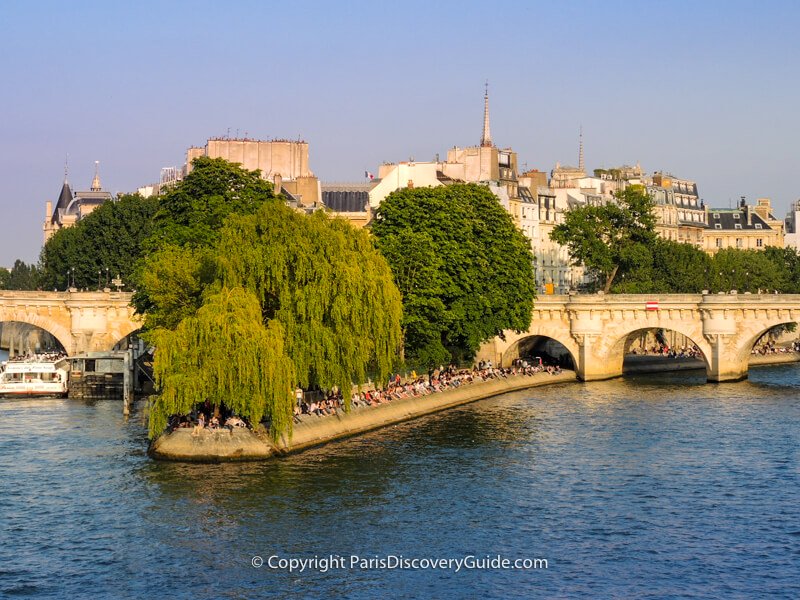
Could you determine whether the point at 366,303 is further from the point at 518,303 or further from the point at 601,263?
the point at 601,263

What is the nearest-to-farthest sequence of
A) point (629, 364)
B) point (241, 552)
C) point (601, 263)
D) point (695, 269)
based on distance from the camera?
point (241, 552) < point (629, 364) < point (601, 263) < point (695, 269)

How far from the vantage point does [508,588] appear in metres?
39.5

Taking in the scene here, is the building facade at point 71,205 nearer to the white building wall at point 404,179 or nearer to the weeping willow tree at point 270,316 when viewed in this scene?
the white building wall at point 404,179

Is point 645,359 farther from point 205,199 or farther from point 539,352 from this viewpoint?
point 205,199

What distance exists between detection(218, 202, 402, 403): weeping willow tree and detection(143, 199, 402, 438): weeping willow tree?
42mm

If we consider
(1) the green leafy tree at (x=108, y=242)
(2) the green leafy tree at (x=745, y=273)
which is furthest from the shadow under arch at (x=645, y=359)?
(1) the green leafy tree at (x=108, y=242)

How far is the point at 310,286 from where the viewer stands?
61.5 m

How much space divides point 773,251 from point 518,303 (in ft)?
227

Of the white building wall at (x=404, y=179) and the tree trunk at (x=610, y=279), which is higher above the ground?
the white building wall at (x=404, y=179)

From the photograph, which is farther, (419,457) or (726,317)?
(726,317)

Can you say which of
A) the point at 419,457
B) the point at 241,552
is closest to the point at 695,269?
the point at 419,457

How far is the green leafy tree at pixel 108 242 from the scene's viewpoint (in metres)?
113

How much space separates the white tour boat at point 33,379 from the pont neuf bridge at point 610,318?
9595 mm

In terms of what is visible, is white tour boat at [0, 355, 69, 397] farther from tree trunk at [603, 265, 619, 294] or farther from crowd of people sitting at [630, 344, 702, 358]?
crowd of people sitting at [630, 344, 702, 358]
